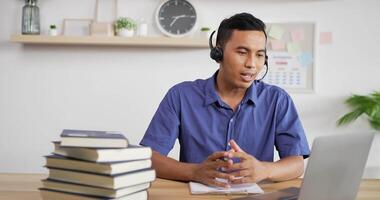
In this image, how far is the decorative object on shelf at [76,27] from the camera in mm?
2895

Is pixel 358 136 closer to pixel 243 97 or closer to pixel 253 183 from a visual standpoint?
pixel 253 183

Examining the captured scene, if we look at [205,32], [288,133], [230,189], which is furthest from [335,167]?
[205,32]

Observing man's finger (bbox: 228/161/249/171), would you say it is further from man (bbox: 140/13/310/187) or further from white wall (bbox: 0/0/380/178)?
white wall (bbox: 0/0/380/178)

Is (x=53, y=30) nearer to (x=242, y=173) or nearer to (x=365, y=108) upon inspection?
(x=242, y=173)

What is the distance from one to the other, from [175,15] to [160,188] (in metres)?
1.73

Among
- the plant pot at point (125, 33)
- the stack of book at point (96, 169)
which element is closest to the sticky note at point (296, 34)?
the plant pot at point (125, 33)

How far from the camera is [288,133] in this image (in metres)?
1.71

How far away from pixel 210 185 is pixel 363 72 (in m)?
1.98

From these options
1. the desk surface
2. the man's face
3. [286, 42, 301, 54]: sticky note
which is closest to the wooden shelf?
[286, 42, 301, 54]: sticky note

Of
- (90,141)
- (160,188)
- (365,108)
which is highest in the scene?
(90,141)

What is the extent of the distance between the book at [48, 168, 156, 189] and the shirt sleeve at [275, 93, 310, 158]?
745 mm

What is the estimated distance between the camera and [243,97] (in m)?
1.80

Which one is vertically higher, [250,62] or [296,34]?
[296,34]

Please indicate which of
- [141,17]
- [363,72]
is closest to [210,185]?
[141,17]
